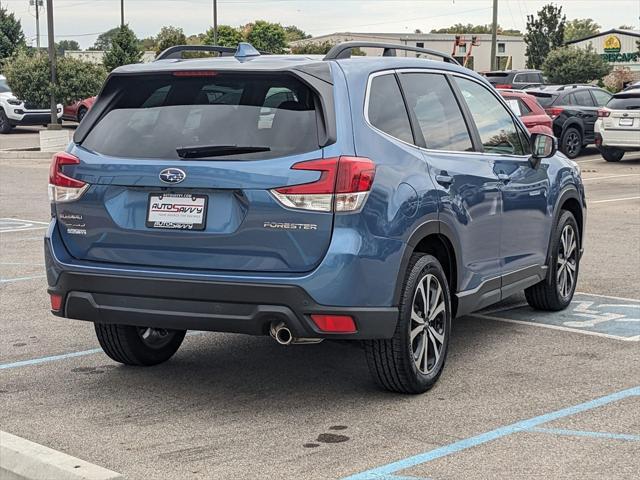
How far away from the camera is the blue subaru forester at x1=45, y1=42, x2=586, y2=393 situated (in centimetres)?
537

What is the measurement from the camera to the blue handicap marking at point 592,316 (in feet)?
25.3

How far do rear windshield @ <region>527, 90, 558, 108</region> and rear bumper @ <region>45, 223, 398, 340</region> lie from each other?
21.3m

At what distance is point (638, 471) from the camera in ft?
15.5

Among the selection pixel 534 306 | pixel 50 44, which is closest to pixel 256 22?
pixel 50 44

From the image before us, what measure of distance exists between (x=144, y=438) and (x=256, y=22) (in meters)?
116

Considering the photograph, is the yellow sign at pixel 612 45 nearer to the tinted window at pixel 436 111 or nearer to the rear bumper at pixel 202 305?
the tinted window at pixel 436 111

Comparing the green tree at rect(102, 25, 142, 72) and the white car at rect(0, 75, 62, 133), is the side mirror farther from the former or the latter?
the green tree at rect(102, 25, 142, 72)

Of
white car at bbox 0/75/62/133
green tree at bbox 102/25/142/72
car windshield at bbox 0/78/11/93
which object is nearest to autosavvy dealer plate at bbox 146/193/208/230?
white car at bbox 0/75/62/133

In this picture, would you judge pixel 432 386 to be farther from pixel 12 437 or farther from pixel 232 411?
pixel 12 437

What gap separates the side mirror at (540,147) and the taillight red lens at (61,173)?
3195 mm

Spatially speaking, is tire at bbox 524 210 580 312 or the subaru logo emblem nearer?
the subaru logo emblem

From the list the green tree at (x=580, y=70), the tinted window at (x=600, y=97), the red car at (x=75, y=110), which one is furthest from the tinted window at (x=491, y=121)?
the green tree at (x=580, y=70)

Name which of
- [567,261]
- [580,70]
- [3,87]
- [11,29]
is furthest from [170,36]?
[567,261]

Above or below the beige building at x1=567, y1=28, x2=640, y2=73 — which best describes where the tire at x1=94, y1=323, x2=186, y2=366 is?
below
